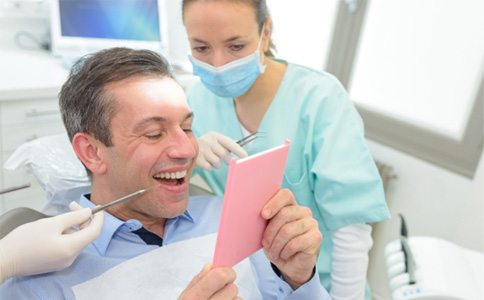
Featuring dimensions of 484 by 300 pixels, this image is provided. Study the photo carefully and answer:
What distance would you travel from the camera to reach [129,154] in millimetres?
1035

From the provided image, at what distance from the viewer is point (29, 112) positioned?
6.47 feet

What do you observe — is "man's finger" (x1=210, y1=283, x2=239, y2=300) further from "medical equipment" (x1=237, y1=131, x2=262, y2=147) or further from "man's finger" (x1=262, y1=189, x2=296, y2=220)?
"medical equipment" (x1=237, y1=131, x2=262, y2=147)

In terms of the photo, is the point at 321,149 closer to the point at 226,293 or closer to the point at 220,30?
the point at 220,30

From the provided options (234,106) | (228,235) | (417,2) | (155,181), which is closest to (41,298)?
(155,181)

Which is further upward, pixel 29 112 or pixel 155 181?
pixel 155 181

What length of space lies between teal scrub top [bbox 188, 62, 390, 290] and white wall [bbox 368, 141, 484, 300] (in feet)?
2.40

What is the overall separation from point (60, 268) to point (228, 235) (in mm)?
422

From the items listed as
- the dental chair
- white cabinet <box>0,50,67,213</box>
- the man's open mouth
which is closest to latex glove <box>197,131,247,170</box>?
the man's open mouth

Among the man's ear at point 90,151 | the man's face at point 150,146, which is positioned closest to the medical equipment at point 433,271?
the man's face at point 150,146

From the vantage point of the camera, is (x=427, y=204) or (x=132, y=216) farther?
(x=427, y=204)

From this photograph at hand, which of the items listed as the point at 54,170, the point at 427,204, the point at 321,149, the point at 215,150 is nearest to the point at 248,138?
the point at 215,150

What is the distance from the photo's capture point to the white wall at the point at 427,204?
176 centimetres

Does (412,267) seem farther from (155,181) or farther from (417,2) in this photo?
(417,2)

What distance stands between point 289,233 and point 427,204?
139cm
